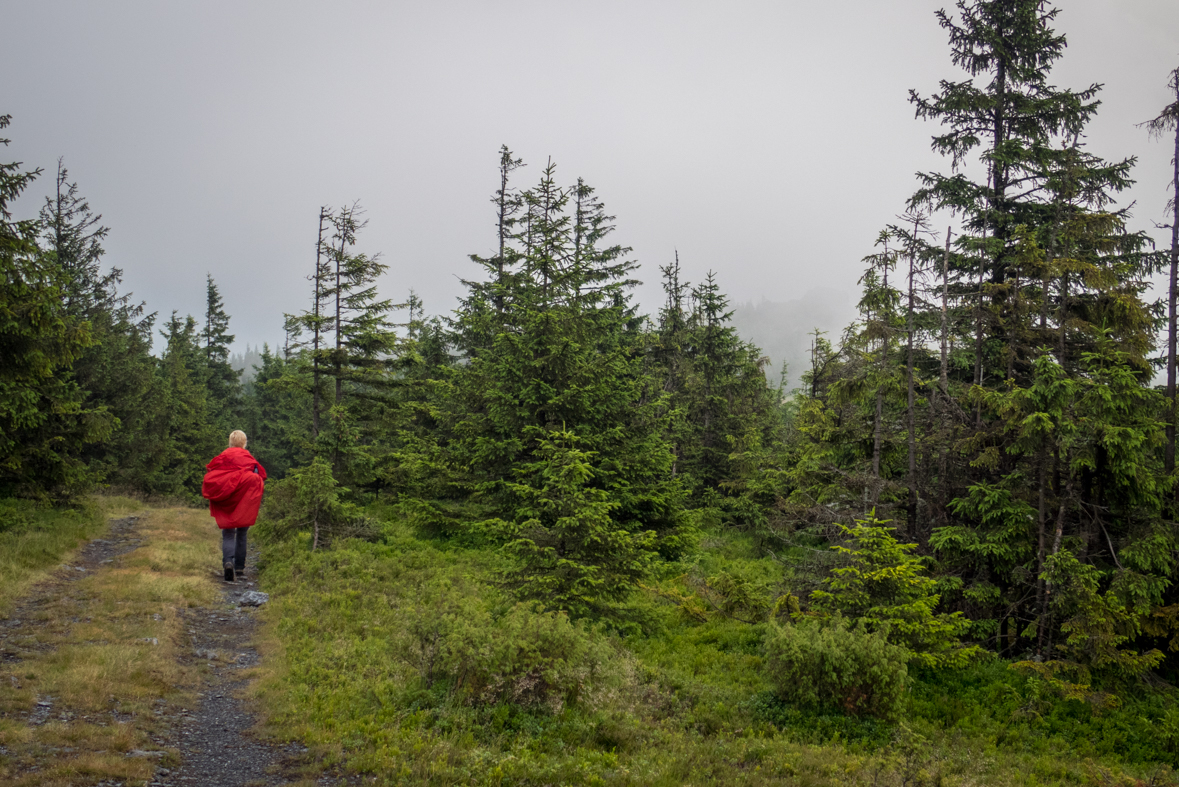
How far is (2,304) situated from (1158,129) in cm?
2226

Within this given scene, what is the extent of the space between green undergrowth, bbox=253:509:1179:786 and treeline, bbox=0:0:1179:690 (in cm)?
96

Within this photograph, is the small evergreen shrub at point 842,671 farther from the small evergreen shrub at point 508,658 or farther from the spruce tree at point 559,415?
the spruce tree at point 559,415

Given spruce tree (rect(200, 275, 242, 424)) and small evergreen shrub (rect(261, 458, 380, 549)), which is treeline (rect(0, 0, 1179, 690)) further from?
spruce tree (rect(200, 275, 242, 424))

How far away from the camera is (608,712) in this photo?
708 cm

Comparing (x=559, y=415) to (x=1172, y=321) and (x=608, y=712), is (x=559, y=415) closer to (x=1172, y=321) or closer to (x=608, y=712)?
(x=608, y=712)

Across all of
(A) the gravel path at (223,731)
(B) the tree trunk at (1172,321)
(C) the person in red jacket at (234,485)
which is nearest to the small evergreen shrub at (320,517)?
(C) the person in red jacket at (234,485)

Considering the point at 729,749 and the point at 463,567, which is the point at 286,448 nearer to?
the point at 463,567

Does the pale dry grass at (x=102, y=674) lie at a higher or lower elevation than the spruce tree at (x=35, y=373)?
lower

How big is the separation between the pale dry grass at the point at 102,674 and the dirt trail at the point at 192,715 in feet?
0.09

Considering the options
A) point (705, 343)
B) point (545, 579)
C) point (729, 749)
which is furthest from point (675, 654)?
point (705, 343)

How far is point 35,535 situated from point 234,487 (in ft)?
22.1

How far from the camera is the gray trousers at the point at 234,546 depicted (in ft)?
39.7

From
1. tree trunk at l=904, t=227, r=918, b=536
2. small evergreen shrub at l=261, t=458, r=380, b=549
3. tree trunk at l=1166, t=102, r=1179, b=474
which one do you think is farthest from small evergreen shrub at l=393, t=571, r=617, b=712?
tree trunk at l=1166, t=102, r=1179, b=474

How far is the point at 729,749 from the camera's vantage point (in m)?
7.12
